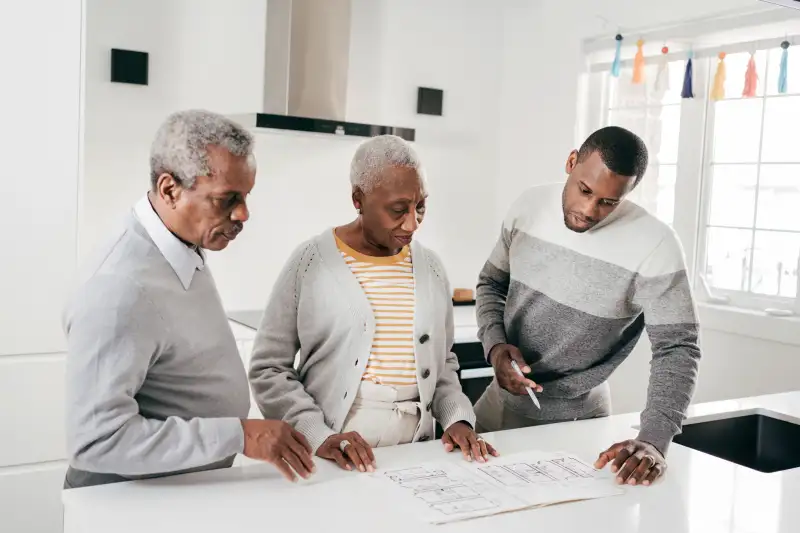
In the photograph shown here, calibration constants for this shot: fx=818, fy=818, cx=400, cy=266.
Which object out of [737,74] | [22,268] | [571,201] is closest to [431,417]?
[571,201]

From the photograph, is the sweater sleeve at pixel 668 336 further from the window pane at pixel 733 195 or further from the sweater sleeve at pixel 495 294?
the window pane at pixel 733 195

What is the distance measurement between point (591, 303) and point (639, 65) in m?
1.98

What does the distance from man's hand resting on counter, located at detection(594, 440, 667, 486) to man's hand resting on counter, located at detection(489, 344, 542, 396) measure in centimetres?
30

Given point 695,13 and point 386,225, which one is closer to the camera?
point 386,225

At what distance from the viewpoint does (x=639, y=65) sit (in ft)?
11.7

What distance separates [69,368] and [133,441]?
0.50 ft


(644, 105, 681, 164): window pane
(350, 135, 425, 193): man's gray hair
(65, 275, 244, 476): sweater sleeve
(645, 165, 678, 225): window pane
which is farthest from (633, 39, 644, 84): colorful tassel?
(65, 275, 244, 476): sweater sleeve

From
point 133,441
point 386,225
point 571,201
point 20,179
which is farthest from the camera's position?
point 20,179

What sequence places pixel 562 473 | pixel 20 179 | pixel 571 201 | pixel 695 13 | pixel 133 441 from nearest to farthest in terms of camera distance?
pixel 133 441, pixel 562 473, pixel 571 201, pixel 20 179, pixel 695 13

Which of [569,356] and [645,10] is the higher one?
[645,10]

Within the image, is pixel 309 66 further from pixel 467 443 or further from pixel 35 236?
pixel 467 443

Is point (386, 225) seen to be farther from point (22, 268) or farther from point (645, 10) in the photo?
point (645, 10)

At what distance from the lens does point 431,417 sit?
1.82m

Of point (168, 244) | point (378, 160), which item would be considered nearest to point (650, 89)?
point (378, 160)
